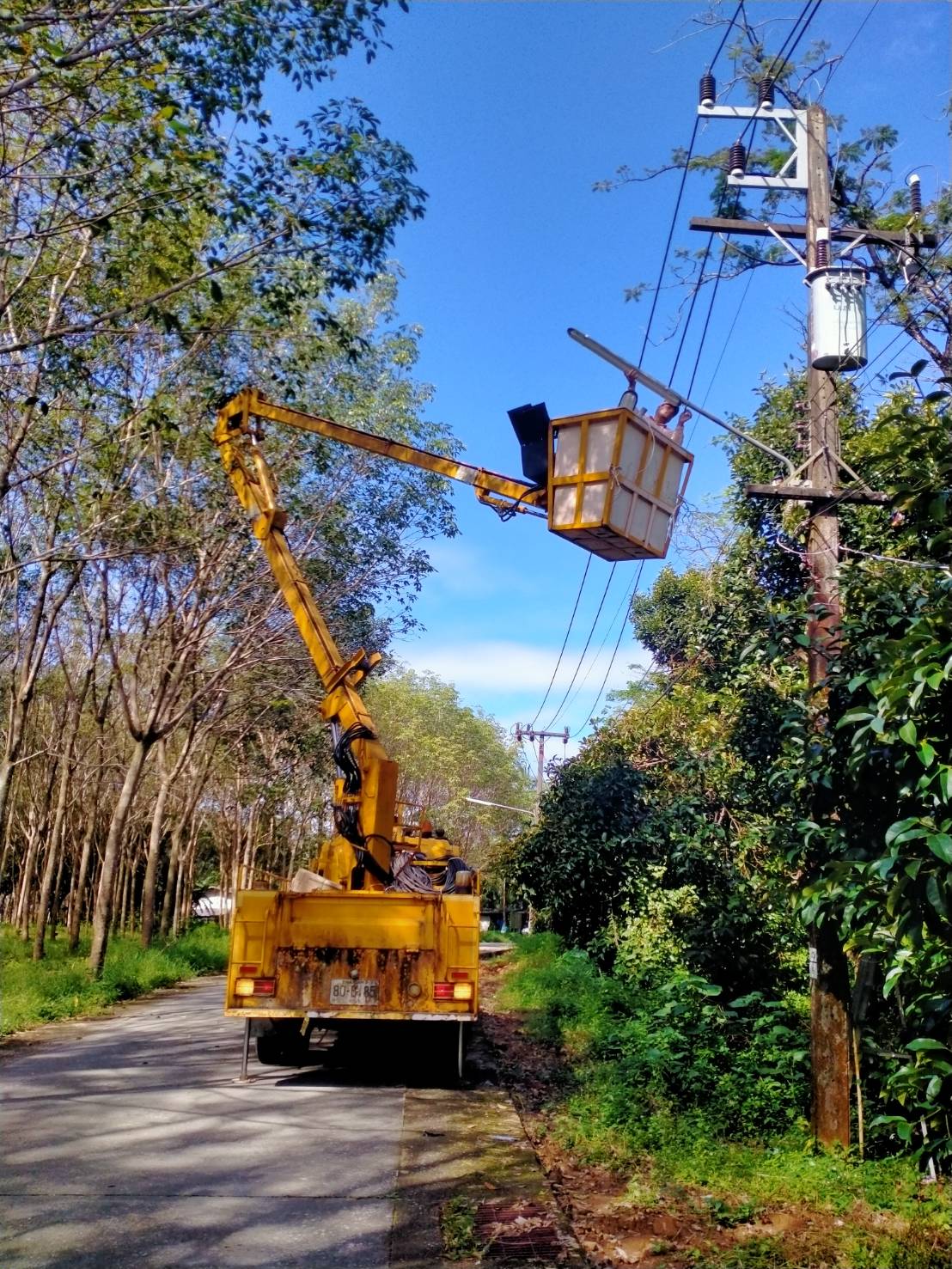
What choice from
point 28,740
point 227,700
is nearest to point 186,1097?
point 227,700

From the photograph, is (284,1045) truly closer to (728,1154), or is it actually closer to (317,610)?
(317,610)

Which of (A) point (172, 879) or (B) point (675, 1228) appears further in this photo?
(A) point (172, 879)

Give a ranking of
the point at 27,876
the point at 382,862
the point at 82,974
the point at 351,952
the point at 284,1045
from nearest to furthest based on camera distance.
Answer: the point at 351,952
the point at 284,1045
the point at 382,862
the point at 82,974
the point at 27,876

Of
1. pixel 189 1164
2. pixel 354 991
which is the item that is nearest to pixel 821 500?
pixel 354 991

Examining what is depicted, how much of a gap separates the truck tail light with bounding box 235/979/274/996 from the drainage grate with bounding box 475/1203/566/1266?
158 inches

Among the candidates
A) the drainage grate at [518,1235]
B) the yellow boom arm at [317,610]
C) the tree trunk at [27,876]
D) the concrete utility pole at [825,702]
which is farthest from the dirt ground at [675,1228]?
the tree trunk at [27,876]

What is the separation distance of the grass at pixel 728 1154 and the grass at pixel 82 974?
26.0ft

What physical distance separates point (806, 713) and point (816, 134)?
16.0 ft

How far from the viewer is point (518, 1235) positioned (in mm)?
5734

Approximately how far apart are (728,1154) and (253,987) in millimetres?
4601

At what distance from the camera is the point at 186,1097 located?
9.34m

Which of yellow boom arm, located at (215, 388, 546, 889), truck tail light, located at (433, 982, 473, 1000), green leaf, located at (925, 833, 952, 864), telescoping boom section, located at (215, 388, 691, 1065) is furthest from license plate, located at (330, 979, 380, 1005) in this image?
green leaf, located at (925, 833, 952, 864)

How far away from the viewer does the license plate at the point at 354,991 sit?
9.83m

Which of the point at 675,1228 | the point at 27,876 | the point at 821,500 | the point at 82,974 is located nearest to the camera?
the point at 675,1228
